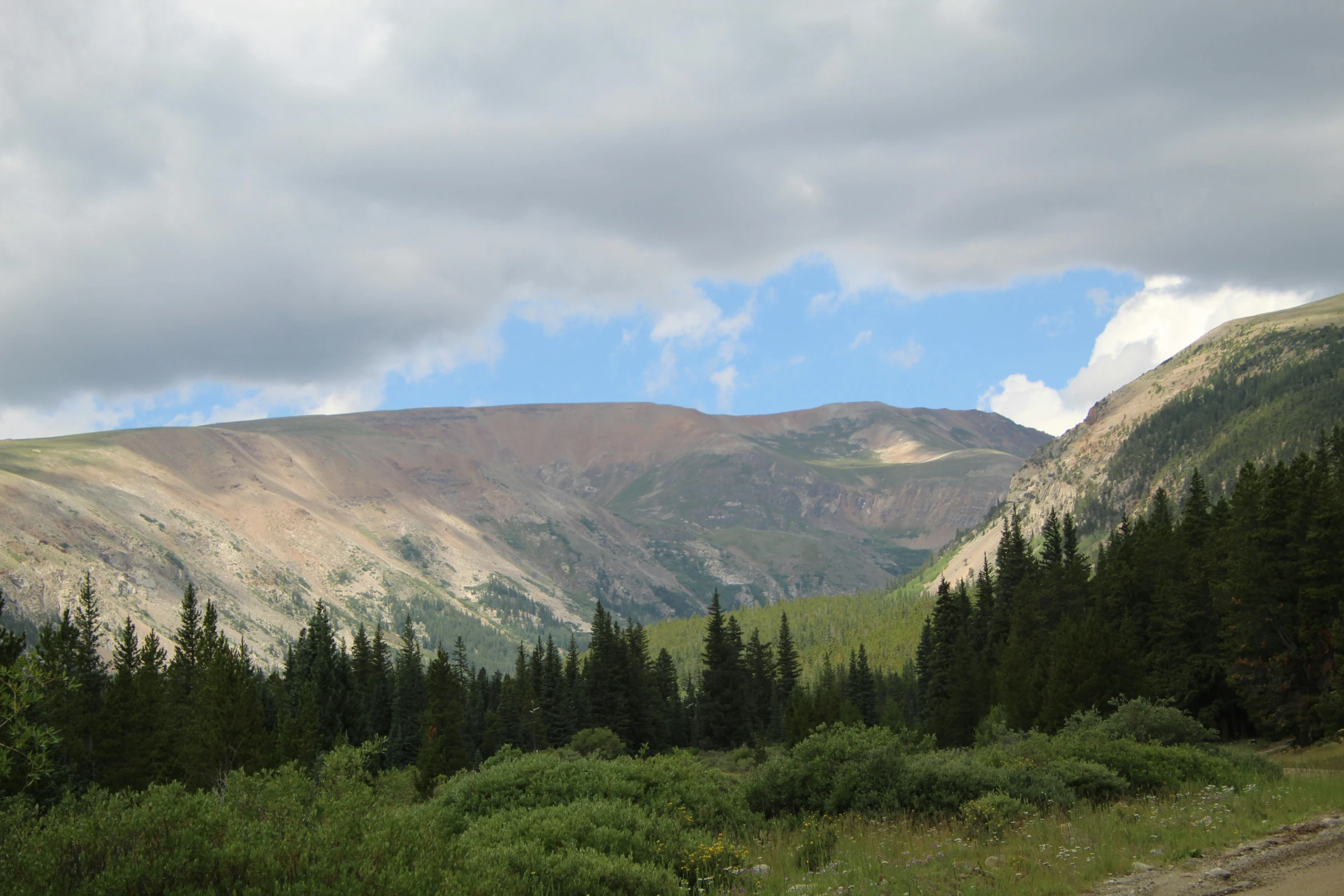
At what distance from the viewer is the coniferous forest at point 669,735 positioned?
12.9m

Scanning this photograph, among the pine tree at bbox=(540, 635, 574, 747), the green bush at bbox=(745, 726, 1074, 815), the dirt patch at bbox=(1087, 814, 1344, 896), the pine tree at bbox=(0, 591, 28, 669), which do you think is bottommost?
the pine tree at bbox=(540, 635, 574, 747)

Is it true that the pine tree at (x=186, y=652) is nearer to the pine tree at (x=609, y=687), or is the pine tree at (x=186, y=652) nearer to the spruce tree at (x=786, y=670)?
the pine tree at (x=609, y=687)

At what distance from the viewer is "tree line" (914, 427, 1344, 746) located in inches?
1679

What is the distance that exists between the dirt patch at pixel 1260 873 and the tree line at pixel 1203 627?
64.9 ft

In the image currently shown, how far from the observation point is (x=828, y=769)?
23938 millimetres

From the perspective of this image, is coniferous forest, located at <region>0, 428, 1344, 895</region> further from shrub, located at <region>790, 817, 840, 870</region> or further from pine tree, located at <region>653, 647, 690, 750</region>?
pine tree, located at <region>653, 647, 690, 750</region>

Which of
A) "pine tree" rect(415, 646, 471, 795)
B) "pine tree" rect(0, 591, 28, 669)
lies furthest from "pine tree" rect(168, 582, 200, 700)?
"pine tree" rect(0, 591, 28, 669)

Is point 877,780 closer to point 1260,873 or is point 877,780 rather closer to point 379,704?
point 1260,873

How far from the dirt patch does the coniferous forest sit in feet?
12.7

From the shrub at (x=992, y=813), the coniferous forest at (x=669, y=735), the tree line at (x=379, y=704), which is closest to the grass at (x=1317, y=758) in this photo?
the coniferous forest at (x=669, y=735)

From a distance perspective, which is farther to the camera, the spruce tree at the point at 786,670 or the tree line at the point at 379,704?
the spruce tree at the point at 786,670

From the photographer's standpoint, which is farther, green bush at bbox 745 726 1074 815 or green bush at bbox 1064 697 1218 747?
green bush at bbox 1064 697 1218 747

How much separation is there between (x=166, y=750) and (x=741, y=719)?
5590 cm

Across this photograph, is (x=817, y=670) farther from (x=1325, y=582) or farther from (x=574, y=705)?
(x=1325, y=582)
